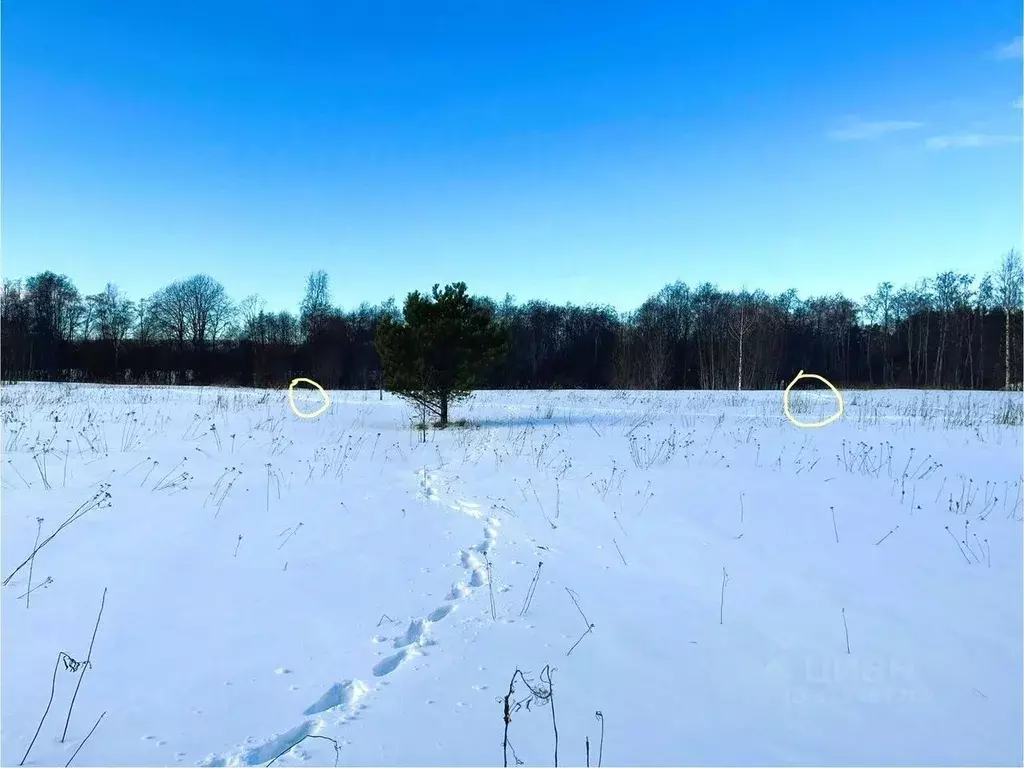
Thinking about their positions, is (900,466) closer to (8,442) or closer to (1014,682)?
(1014,682)

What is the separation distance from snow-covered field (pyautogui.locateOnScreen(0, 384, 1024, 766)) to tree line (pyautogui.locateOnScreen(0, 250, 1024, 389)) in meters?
31.2

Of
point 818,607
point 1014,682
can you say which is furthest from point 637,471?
point 1014,682

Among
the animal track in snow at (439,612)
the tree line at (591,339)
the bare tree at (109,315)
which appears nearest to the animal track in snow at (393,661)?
the animal track in snow at (439,612)

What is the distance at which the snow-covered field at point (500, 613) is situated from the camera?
225 centimetres

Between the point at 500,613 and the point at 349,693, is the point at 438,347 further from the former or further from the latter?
the point at 349,693

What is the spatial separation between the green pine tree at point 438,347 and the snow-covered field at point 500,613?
5.01m

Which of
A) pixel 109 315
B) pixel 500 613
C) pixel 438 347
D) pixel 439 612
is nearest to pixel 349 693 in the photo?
pixel 439 612

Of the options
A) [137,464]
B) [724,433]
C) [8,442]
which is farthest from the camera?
[724,433]

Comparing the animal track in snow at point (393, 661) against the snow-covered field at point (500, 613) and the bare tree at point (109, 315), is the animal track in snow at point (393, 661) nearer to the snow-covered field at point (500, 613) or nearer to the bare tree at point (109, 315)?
the snow-covered field at point (500, 613)

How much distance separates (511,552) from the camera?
4332mm

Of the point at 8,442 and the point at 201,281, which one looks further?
the point at 201,281

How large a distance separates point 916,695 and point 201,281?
57.9 metres

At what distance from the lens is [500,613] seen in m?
3.26

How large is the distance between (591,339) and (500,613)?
53378mm
